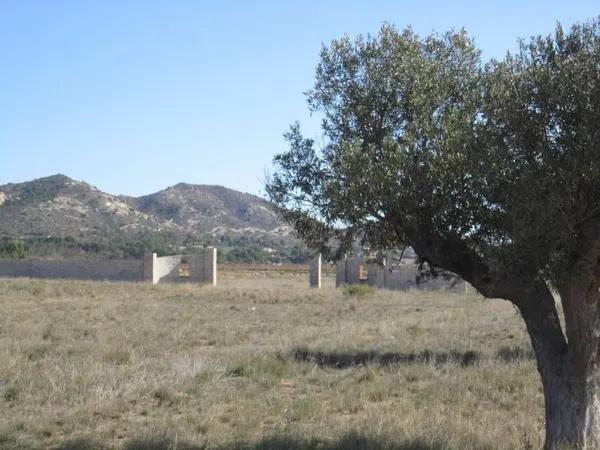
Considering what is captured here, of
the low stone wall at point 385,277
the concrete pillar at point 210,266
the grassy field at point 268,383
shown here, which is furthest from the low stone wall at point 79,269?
the grassy field at point 268,383

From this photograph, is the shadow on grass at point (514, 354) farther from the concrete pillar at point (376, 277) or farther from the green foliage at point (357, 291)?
the concrete pillar at point (376, 277)

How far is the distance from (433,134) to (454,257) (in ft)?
4.67

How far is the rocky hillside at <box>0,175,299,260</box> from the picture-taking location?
102m

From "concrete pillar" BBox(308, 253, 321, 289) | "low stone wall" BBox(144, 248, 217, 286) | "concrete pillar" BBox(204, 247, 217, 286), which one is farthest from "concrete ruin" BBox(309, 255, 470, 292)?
"low stone wall" BBox(144, 248, 217, 286)

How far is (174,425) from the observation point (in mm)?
10531

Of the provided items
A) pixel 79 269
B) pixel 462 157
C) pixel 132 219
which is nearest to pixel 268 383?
pixel 462 157

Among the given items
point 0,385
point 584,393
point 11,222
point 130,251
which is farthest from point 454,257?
point 11,222

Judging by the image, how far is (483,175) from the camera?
6.92 meters

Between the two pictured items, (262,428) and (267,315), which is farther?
(267,315)

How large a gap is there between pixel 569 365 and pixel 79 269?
54470mm

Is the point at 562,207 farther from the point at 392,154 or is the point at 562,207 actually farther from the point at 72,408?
the point at 72,408

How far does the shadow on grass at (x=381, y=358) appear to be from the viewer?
15.9 m

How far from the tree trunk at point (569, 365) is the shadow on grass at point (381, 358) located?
7441mm

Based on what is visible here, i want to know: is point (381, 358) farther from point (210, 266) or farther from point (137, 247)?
point (137, 247)
